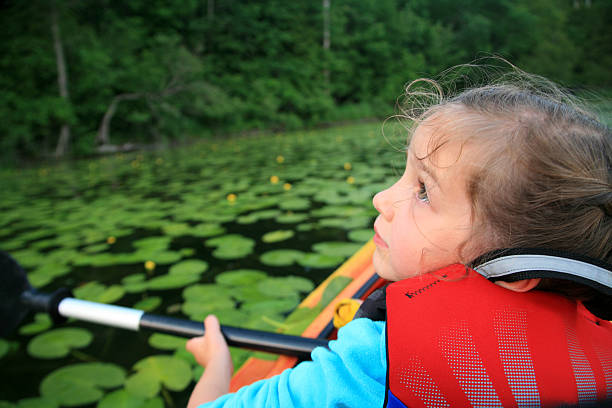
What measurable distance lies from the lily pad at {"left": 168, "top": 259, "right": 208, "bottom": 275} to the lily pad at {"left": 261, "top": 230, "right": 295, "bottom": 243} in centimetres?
29

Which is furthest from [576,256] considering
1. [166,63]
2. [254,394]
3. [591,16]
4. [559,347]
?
[591,16]

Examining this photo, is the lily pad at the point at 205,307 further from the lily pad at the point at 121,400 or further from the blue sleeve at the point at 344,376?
the blue sleeve at the point at 344,376

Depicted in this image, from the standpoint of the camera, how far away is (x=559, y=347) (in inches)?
10.6

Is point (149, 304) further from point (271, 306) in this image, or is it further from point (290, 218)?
point (290, 218)

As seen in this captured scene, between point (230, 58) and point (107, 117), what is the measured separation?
12.4 ft

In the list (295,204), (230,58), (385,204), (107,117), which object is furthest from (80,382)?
(230,58)

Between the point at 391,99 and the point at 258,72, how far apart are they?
4.21 m

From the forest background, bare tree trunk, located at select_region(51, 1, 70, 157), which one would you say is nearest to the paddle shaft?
the forest background

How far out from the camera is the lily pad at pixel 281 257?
128cm

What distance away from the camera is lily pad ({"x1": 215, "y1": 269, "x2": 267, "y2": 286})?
113 centimetres

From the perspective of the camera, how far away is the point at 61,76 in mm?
5293

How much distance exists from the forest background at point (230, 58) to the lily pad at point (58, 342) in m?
1.13

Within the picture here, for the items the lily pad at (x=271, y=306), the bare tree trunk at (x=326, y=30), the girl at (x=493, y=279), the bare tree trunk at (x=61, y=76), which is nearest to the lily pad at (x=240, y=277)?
the lily pad at (x=271, y=306)

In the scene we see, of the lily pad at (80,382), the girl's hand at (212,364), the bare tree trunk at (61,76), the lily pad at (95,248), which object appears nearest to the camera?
the girl's hand at (212,364)
